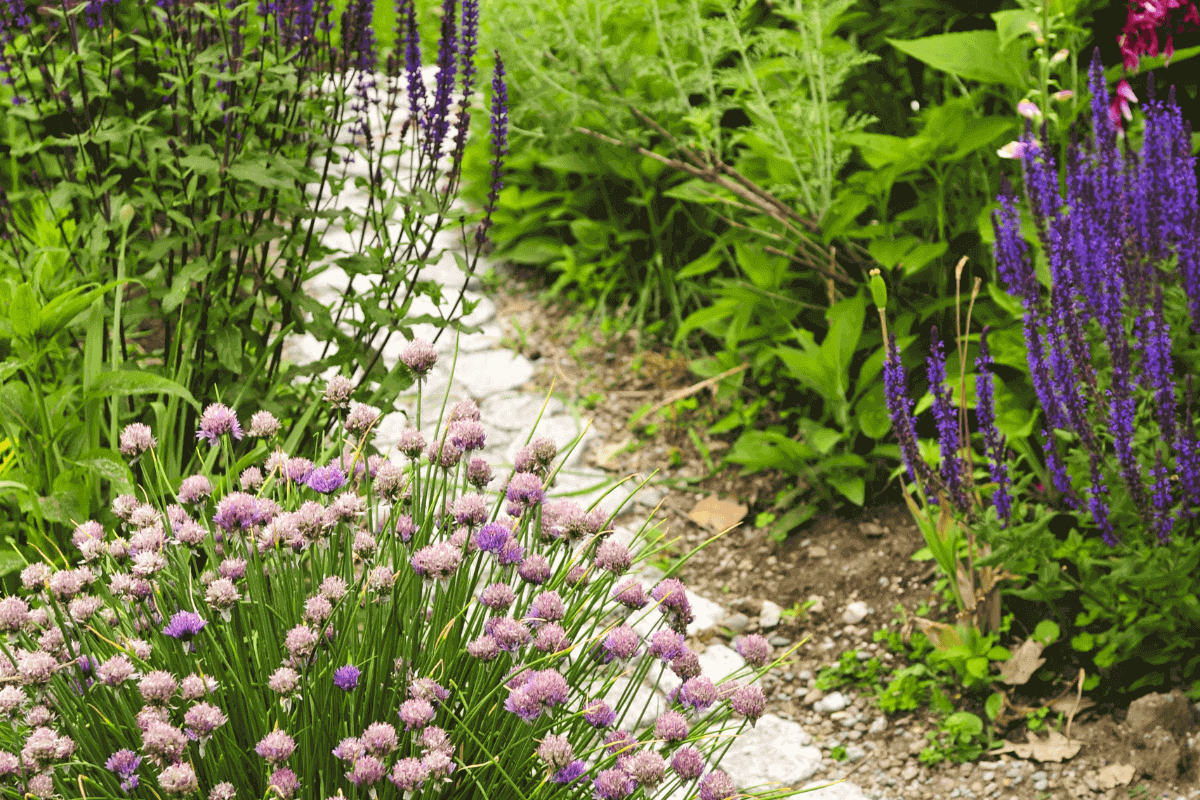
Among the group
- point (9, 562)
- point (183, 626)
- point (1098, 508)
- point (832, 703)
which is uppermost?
point (183, 626)

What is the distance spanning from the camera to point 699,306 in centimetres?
378

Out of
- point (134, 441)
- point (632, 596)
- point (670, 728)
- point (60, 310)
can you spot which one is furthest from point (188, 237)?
point (670, 728)

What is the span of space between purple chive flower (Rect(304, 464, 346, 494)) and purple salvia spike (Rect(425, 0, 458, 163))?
1.04m

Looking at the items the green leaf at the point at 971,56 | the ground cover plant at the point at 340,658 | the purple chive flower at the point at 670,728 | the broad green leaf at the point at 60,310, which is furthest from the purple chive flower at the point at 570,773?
the green leaf at the point at 971,56

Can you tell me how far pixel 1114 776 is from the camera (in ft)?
6.73

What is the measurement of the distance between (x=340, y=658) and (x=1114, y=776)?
166 cm

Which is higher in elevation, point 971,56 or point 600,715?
point 971,56

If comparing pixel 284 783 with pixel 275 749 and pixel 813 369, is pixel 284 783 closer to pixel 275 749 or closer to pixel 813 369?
pixel 275 749

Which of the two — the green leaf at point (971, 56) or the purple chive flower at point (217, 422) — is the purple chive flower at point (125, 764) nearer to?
the purple chive flower at point (217, 422)

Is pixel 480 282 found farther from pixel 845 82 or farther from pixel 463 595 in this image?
pixel 463 595

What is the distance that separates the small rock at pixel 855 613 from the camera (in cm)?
265

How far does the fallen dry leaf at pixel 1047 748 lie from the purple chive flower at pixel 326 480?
63.5 inches

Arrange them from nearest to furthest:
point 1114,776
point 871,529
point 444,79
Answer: point 1114,776, point 444,79, point 871,529

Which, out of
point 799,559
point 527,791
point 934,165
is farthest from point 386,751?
point 934,165
